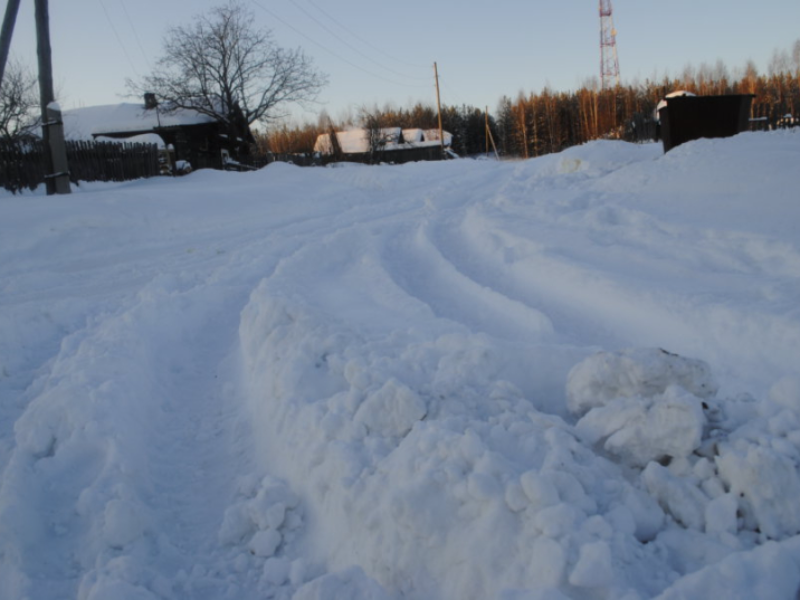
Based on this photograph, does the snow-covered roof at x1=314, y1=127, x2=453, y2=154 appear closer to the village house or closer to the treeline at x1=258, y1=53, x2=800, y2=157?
the treeline at x1=258, y1=53, x2=800, y2=157

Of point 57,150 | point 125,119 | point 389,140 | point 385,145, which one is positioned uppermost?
point 125,119

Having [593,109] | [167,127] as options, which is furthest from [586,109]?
[167,127]

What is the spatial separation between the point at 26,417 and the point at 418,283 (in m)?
3.81

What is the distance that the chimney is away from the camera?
3050 cm

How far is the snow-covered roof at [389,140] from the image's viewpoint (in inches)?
2030

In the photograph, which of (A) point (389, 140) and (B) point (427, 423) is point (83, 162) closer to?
(B) point (427, 423)

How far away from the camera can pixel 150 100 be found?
100 ft

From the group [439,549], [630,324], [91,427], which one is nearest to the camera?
[439,549]

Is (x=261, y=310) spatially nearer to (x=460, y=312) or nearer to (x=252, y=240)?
(x=460, y=312)

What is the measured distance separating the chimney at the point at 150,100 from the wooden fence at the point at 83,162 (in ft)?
48.1

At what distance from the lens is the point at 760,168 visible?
7.59m

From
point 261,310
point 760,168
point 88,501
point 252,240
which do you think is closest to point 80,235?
point 252,240

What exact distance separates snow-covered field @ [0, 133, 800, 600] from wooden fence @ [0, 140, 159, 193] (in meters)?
8.48

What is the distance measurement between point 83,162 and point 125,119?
20498 mm
